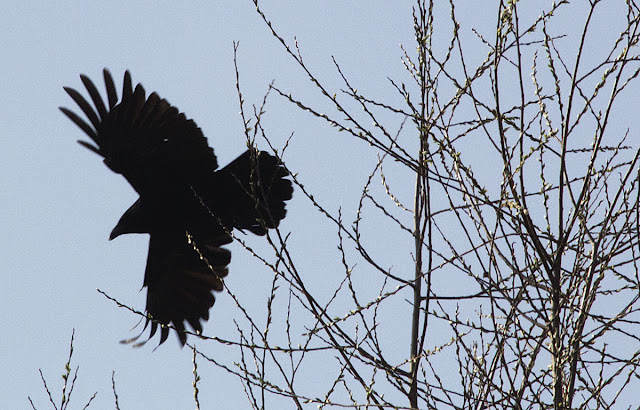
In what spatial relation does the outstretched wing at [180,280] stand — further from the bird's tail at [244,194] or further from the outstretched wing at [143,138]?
the outstretched wing at [143,138]

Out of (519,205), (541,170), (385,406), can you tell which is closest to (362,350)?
(385,406)

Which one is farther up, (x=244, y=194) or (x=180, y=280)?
(x=244, y=194)

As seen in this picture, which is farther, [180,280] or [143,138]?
[180,280]

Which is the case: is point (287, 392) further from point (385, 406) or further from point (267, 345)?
point (385, 406)

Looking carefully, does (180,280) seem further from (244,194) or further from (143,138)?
(143,138)

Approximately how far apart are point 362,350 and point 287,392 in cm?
29

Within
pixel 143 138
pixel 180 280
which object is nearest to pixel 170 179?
pixel 143 138

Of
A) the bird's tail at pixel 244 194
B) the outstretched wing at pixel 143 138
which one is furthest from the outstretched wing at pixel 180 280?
the outstretched wing at pixel 143 138

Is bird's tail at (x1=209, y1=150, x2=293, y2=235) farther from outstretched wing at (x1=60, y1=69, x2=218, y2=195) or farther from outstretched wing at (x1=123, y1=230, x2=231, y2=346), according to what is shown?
outstretched wing at (x1=123, y1=230, x2=231, y2=346)

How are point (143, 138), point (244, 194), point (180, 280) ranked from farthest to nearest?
point (180, 280), point (244, 194), point (143, 138)

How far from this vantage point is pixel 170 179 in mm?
5805

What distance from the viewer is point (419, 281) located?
118 inches

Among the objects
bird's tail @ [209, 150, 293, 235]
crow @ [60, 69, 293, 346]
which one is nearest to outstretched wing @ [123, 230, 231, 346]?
crow @ [60, 69, 293, 346]

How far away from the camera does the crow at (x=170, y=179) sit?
5.41m
